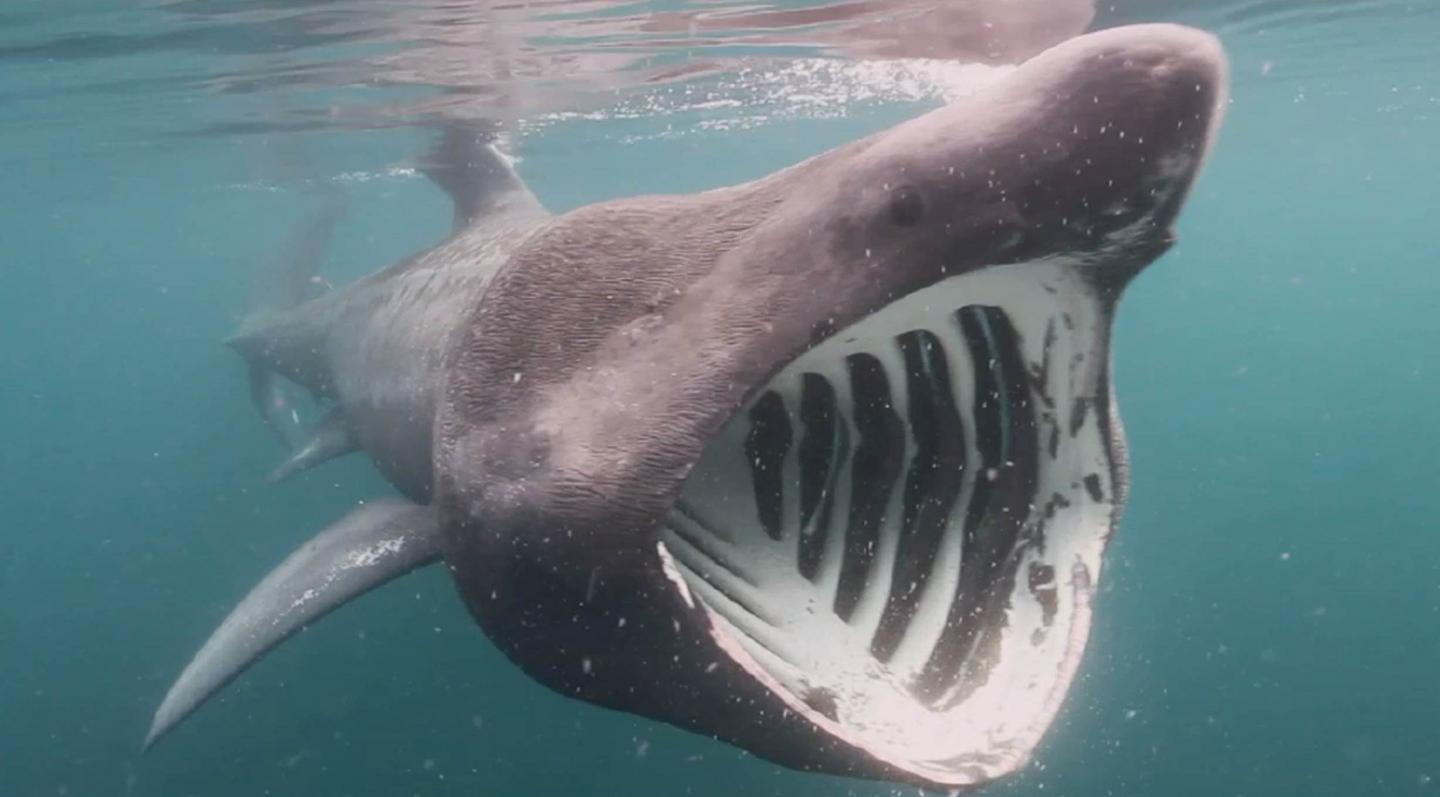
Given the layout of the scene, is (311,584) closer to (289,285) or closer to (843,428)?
(843,428)

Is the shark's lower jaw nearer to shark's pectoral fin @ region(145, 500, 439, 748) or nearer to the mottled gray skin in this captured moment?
the mottled gray skin

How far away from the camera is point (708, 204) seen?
104 inches

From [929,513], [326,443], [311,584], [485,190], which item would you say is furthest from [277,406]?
[929,513]

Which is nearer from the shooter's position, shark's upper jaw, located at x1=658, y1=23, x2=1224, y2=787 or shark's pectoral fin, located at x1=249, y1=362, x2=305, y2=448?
shark's upper jaw, located at x1=658, y1=23, x2=1224, y2=787

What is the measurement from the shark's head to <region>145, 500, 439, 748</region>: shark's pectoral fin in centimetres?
249

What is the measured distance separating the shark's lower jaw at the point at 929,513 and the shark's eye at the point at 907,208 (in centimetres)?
→ 30

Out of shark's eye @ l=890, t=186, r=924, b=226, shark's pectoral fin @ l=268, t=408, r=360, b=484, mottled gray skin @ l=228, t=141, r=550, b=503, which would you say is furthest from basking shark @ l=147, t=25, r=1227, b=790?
shark's pectoral fin @ l=268, t=408, r=360, b=484

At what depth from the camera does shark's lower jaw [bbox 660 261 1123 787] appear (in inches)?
100

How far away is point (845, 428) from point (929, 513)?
34 cm

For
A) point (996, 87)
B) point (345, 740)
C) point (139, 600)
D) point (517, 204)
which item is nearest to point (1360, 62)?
point (517, 204)

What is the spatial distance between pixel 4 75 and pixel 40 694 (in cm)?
954

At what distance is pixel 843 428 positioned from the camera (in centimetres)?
312

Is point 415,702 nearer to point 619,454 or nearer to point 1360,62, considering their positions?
point 619,454

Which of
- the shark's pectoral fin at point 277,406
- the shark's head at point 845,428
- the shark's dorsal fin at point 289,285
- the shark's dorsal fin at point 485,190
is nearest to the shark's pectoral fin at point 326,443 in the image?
the shark's dorsal fin at point 485,190
